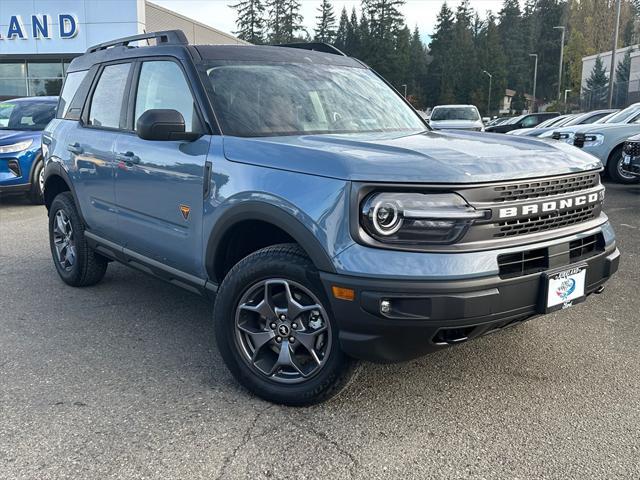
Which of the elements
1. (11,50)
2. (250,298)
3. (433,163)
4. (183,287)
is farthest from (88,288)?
(11,50)

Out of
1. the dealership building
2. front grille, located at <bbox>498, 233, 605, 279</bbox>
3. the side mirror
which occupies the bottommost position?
front grille, located at <bbox>498, 233, 605, 279</bbox>

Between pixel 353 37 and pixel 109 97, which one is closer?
pixel 109 97

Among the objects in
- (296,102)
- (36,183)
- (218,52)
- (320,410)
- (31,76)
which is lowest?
(320,410)

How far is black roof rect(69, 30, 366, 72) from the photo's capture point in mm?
3719

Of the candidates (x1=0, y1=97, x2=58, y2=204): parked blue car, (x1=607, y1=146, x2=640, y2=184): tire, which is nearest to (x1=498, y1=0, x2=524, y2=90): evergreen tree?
(x1=607, y1=146, x2=640, y2=184): tire

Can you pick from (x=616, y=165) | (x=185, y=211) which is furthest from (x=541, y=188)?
(x=616, y=165)

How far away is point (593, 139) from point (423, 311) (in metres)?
9.91

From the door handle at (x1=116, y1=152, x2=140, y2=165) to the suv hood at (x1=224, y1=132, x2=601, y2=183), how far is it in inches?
36.8

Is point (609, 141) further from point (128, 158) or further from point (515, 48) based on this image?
point (515, 48)

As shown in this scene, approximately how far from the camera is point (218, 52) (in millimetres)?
3740

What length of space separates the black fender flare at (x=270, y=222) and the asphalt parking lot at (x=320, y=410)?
76 centimetres

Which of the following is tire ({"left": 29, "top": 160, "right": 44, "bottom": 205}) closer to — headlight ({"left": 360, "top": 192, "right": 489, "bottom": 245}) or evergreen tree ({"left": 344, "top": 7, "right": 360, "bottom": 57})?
headlight ({"left": 360, "top": 192, "right": 489, "bottom": 245})

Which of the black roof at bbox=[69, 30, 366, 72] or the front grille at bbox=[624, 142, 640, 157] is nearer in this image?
the black roof at bbox=[69, 30, 366, 72]

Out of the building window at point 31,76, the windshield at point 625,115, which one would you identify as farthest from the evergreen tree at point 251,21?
the windshield at point 625,115
